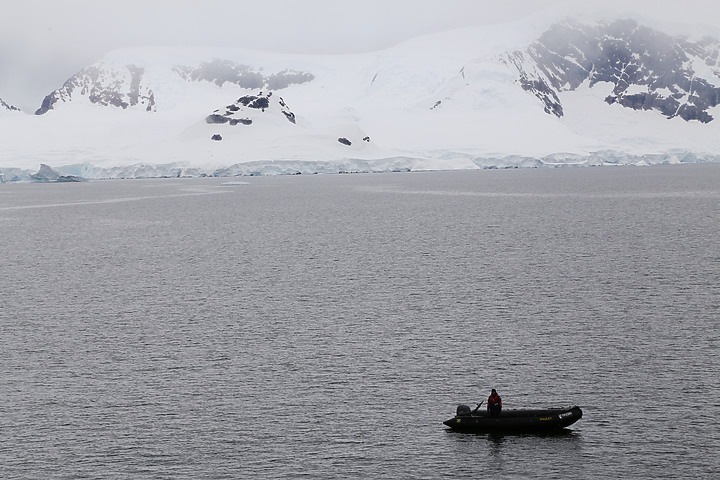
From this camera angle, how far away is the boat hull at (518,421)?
38.9 m

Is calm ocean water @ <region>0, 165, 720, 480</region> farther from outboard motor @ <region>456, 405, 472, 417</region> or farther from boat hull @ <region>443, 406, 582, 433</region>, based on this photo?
outboard motor @ <region>456, 405, 472, 417</region>

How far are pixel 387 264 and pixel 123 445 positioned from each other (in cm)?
5291

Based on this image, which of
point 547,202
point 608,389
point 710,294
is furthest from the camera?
point 547,202

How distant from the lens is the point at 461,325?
2283 inches

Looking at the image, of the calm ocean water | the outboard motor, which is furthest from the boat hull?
the calm ocean water

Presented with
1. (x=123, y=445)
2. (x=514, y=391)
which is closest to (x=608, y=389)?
(x=514, y=391)

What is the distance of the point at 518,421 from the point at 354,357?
13.0 metres

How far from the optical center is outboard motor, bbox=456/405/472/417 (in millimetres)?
39381

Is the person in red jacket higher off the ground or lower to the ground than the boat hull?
higher

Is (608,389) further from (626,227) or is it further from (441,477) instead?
(626,227)

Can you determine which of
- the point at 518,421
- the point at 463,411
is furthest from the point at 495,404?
the point at 463,411

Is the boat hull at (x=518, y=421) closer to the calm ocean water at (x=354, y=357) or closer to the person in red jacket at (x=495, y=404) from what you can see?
the person in red jacket at (x=495, y=404)

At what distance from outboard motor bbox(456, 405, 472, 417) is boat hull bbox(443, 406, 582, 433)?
98mm

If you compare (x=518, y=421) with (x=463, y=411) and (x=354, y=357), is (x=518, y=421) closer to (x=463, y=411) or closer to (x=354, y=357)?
(x=463, y=411)
